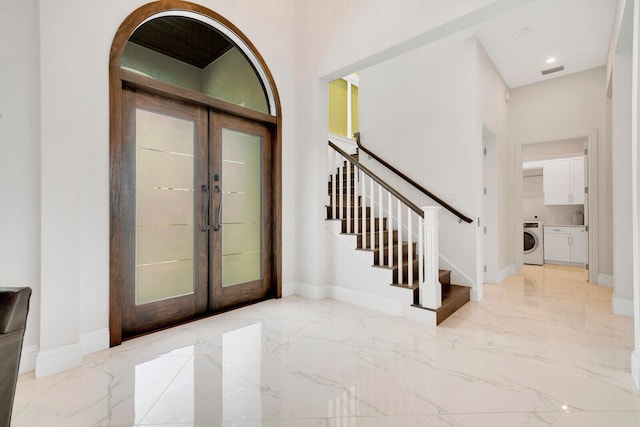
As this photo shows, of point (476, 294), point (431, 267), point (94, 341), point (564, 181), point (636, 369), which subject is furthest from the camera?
point (564, 181)

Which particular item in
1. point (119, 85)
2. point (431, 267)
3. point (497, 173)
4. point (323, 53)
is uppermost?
point (323, 53)

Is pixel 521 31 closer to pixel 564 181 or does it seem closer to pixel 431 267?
pixel 431 267

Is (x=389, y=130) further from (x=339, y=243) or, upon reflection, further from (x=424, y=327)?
(x=424, y=327)

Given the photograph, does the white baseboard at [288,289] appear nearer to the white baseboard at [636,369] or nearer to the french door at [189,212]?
the french door at [189,212]

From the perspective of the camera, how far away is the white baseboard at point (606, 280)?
13.8 feet

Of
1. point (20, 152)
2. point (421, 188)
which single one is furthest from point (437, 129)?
point (20, 152)

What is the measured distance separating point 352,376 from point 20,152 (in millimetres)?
2535

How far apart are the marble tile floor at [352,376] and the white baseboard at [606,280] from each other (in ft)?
5.67

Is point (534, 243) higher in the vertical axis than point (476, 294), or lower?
higher

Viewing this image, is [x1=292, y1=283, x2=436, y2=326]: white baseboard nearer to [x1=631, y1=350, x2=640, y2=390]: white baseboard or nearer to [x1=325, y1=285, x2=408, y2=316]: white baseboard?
[x1=325, y1=285, x2=408, y2=316]: white baseboard

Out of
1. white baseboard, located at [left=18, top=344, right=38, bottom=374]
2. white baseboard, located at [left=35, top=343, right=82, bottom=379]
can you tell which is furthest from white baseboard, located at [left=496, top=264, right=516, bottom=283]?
white baseboard, located at [left=18, top=344, right=38, bottom=374]

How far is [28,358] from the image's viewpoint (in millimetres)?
1918

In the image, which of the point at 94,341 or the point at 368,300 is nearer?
the point at 94,341

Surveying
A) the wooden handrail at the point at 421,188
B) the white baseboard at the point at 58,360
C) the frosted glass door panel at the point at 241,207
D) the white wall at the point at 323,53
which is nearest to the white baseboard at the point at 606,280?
the wooden handrail at the point at 421,188
